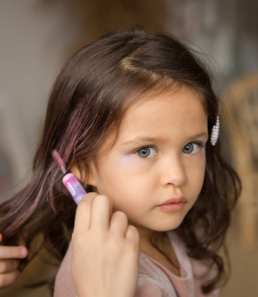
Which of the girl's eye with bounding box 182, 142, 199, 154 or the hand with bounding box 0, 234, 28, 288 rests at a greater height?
the girl's eye with bounding box 182, 142, 199, 154

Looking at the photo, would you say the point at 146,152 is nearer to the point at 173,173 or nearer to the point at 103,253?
the point at 173,173

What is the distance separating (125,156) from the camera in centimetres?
72

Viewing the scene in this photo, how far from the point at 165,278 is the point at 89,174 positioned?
279mm

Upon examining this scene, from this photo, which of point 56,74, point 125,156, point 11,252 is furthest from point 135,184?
point 56,74

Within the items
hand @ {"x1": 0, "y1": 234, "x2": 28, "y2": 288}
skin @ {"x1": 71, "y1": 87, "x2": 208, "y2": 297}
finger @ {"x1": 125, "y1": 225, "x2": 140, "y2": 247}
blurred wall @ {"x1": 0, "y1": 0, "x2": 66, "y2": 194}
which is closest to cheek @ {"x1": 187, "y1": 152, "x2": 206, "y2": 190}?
skin @ {"x1": 71, "y1": 87, "x2": 208, "y2": 297}

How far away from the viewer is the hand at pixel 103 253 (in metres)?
0.61

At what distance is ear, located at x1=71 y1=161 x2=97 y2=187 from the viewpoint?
2.59 ft

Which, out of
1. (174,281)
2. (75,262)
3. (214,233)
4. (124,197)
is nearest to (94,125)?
(124,197)

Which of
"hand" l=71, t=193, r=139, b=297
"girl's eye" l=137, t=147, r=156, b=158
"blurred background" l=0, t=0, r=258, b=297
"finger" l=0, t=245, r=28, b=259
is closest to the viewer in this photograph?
"hand" l=71, t=193, r=139, b=297

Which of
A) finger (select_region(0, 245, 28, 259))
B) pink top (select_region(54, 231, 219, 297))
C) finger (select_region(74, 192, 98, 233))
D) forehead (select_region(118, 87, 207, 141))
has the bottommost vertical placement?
pink top (select_region(54, 231, 219, 297))

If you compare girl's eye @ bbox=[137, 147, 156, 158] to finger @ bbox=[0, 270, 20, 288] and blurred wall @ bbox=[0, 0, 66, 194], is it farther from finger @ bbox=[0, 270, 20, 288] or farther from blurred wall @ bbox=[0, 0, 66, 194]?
blurred wall @ bbox=[0, 0, 66, 194]

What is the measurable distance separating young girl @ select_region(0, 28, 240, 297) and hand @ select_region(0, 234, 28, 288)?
0.05 meters

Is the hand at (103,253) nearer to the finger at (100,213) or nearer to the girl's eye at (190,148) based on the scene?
the finger at (100,213)

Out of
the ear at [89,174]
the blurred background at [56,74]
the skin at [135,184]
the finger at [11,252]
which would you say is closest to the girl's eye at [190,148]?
the skin at [135,184]
